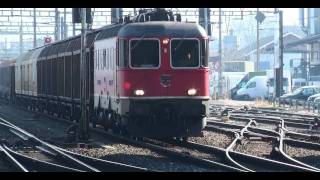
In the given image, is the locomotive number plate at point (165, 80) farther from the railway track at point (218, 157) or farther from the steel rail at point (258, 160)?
the steel rail at point (258, 160)

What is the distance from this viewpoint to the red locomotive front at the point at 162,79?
1738 centimetres

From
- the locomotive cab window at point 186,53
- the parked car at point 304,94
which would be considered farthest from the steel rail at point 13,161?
the parked car at point 304,94

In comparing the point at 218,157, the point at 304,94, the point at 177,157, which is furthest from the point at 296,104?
the point at 177,157

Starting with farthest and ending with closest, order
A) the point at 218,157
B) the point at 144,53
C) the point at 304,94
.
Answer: the point at 304,94 < the point at 144,53 < the point at 218,157

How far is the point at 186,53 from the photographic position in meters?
17.8

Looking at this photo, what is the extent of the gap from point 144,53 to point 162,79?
30.8 inches

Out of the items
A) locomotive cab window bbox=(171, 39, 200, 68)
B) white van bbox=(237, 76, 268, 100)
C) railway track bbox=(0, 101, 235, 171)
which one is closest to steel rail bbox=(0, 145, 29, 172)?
railway track bbox=(0, 101, 235, 171)

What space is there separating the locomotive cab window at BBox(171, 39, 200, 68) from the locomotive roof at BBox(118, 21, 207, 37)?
173 millimetres

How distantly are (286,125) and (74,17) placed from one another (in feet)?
32.4

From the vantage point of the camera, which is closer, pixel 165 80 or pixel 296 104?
pixel 165 80

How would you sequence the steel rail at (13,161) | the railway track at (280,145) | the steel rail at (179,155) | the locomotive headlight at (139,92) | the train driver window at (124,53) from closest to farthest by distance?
the steel rail at (179,155), the steel rail at (13,161), the railway track at (280,145), the locomotive headlight at (139,92), the train driver window at (124,53)

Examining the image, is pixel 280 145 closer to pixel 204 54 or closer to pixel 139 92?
pixel 204 54

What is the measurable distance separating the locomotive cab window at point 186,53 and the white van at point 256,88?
3898 centimetres
